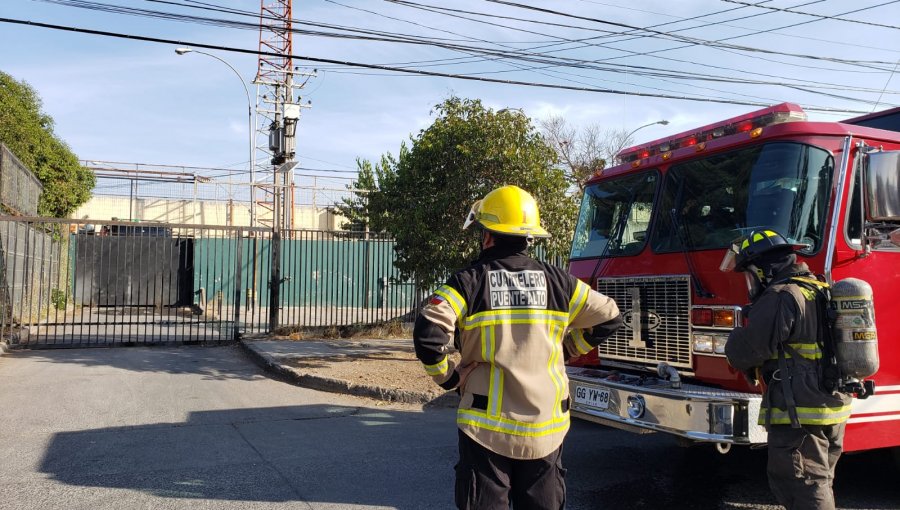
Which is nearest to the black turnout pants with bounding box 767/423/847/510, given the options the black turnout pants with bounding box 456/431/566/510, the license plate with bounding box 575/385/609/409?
the license plate with bounding box 575/385/609/409

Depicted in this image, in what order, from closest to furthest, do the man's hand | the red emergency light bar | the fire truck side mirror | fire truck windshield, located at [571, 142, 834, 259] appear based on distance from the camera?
the man's hand
the fire truck side mirror
fire truck windshield, located at [571, 142, 834, 259]
the red emergency light bar

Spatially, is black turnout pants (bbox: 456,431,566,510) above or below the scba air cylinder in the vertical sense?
below

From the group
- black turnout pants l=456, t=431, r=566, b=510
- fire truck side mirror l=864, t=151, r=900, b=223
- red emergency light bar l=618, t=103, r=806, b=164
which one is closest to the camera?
black turnout pants l=456, t=431, r=566, b=510

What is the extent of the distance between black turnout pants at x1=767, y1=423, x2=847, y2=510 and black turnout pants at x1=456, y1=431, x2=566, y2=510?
142cm

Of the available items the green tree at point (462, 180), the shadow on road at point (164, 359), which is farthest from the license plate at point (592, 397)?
the shadow on road at point (164, 359)

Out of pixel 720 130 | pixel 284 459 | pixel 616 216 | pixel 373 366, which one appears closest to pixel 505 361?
pixel 720 130

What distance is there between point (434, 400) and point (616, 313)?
18.5 ft

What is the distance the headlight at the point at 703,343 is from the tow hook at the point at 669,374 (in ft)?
0.74

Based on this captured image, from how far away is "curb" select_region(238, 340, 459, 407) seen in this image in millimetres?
8461

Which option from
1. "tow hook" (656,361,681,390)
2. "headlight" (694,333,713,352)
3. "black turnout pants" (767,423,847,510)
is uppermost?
"headlight" (694,333,713,352)

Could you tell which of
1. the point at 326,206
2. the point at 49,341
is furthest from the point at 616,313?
the point at 326,206

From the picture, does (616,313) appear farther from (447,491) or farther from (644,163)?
(644,163)

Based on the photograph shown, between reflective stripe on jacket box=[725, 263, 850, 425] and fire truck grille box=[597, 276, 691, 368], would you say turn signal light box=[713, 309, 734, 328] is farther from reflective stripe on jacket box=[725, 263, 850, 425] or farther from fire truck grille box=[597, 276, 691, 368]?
reflective stripe on jacket box=[725, 263, 850, 425]

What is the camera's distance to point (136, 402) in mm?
8016
